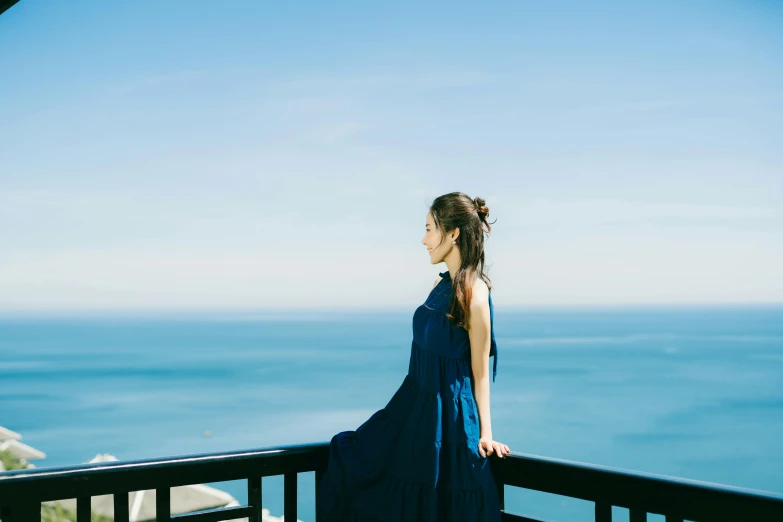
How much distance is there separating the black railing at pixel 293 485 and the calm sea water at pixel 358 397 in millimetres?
28589

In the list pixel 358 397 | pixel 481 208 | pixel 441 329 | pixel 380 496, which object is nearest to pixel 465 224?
pixel 481 208

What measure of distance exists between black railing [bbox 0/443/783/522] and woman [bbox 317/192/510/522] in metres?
0.08

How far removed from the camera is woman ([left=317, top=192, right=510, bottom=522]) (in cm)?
217

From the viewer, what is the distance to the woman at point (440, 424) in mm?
2174

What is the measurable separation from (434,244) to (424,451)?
0.62 m

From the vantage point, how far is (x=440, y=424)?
223 cm

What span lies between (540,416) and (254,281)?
50.5 metres

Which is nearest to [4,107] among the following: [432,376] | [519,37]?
[519,37]

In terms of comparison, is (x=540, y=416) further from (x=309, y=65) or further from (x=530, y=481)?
(x=530, y=481)

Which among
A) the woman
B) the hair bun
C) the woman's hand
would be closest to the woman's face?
the woman

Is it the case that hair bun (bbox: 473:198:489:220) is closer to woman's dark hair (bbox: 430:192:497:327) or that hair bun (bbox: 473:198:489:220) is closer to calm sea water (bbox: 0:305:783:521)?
woman's dark hair (bbox: 430:192:497:327)

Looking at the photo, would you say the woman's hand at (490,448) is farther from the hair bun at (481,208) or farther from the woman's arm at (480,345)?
the hair bun at (481,208)

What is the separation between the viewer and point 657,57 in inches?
2151

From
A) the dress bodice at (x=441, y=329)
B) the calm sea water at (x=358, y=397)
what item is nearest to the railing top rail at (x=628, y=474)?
the dress bodice at (x=441, y=329)
